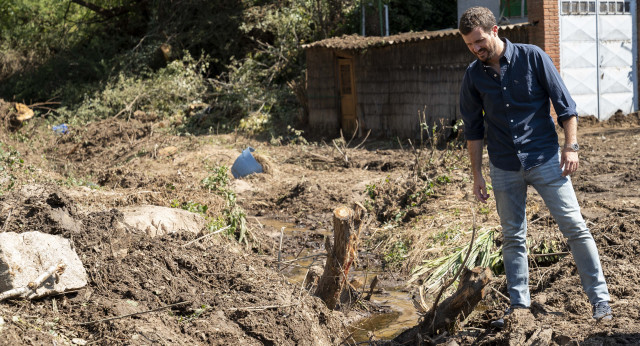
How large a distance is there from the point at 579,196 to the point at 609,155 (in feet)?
10.2

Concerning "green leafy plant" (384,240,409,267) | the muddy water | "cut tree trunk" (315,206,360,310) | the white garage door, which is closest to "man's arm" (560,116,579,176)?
"cut tree trunk" (315,206,360,310)

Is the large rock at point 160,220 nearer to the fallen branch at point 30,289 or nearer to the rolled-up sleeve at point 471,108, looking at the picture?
the fallen branch at point 30,289

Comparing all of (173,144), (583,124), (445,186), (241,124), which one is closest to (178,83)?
(241,124)

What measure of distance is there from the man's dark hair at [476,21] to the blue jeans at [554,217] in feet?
2.95

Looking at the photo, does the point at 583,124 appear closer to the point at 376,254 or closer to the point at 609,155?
the point at 609,155

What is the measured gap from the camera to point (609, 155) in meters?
11.2

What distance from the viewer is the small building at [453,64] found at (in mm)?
13820

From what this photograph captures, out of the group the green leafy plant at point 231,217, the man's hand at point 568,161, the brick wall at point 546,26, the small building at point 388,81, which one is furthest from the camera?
the small building at point 388,81

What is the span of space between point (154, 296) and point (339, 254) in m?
1.32

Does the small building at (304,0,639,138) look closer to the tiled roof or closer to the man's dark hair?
the tiled roof

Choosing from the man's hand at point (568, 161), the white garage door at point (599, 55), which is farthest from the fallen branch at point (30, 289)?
the white garage door at point (599, 55)

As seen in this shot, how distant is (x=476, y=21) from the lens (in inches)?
154

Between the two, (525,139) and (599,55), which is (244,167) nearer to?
(525,139)

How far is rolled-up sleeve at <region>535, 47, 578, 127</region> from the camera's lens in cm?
397
